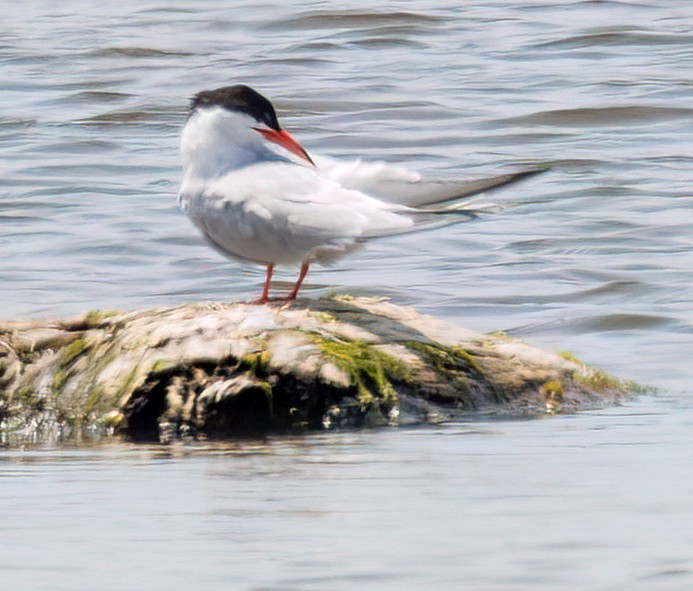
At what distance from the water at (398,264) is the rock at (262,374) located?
223 mm

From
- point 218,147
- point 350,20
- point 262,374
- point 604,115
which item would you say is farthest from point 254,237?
point 350,20

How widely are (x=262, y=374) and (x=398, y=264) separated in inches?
162

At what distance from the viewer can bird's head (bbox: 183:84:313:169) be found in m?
6.68

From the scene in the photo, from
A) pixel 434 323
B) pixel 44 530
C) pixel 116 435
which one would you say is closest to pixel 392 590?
pixel 44 530

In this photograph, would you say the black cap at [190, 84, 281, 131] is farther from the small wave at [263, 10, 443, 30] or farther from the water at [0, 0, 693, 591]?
the small wave at [263, 10, 443, 30]

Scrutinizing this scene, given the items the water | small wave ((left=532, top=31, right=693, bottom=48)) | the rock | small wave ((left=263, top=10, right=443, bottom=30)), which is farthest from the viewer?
small wave ((left=263, top=10, right=443, bottom=30))

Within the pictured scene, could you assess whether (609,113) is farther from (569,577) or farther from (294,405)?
(569,577)

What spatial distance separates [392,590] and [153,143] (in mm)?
9927

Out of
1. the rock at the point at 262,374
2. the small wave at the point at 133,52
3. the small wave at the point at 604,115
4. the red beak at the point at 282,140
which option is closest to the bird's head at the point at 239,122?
the red beak at the point at 282,140

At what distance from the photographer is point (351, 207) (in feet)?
20.5

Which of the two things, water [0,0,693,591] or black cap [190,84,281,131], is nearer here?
water [0,0,693,591]

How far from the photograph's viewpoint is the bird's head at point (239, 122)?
6.68m

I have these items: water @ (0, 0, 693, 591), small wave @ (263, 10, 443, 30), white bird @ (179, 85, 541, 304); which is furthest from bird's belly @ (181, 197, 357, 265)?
small wave @ (263, 10, 443, 30)

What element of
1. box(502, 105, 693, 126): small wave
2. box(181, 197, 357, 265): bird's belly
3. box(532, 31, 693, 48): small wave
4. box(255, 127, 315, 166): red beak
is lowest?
box(532, 31, 693, 48): small wave
